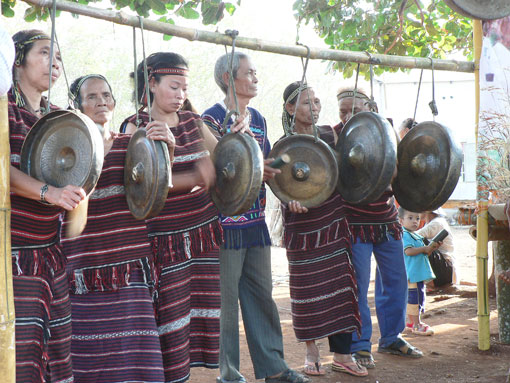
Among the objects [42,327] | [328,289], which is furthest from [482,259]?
[42,327]

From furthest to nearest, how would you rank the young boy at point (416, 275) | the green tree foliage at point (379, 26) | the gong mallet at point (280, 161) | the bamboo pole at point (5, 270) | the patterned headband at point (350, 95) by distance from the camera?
the green tree foliage at point (379, 26)
the young boy at point (416, 275)
the patterned headband at point (350, 95)
the gong mallet at point (280, 161)
the bamboo pole at point (5, 270)

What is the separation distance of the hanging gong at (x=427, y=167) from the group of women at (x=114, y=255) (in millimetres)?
775

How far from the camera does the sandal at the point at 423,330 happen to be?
5637mm

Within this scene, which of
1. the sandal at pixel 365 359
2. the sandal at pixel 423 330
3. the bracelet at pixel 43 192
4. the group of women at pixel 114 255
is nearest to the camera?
the bracelet at pixel 43 192

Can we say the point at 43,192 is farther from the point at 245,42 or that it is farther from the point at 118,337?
the point at 245,42

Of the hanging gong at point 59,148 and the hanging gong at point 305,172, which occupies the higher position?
the hanging gong at point 59,148

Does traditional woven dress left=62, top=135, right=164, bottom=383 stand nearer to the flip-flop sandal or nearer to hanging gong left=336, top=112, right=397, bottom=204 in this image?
hanging gong left=336, top=112, right=397, bottom=204

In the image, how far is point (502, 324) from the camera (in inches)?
203

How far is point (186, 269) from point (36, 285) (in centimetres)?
88

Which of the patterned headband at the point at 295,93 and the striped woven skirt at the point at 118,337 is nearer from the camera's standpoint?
the striped woven skirt at the point at 118,337

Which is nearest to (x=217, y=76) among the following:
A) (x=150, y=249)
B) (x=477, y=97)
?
(x=150, y=249)

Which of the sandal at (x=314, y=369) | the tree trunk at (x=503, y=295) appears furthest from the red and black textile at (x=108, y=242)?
the tree trunk at (x=503, y=295)

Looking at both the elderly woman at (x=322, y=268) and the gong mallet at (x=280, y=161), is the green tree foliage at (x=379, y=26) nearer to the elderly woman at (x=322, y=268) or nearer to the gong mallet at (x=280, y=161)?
the elderly woman at (x=322, y=268)

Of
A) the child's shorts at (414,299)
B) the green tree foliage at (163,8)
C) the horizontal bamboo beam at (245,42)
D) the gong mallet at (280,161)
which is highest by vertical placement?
the green tree foliage at (163,8)
